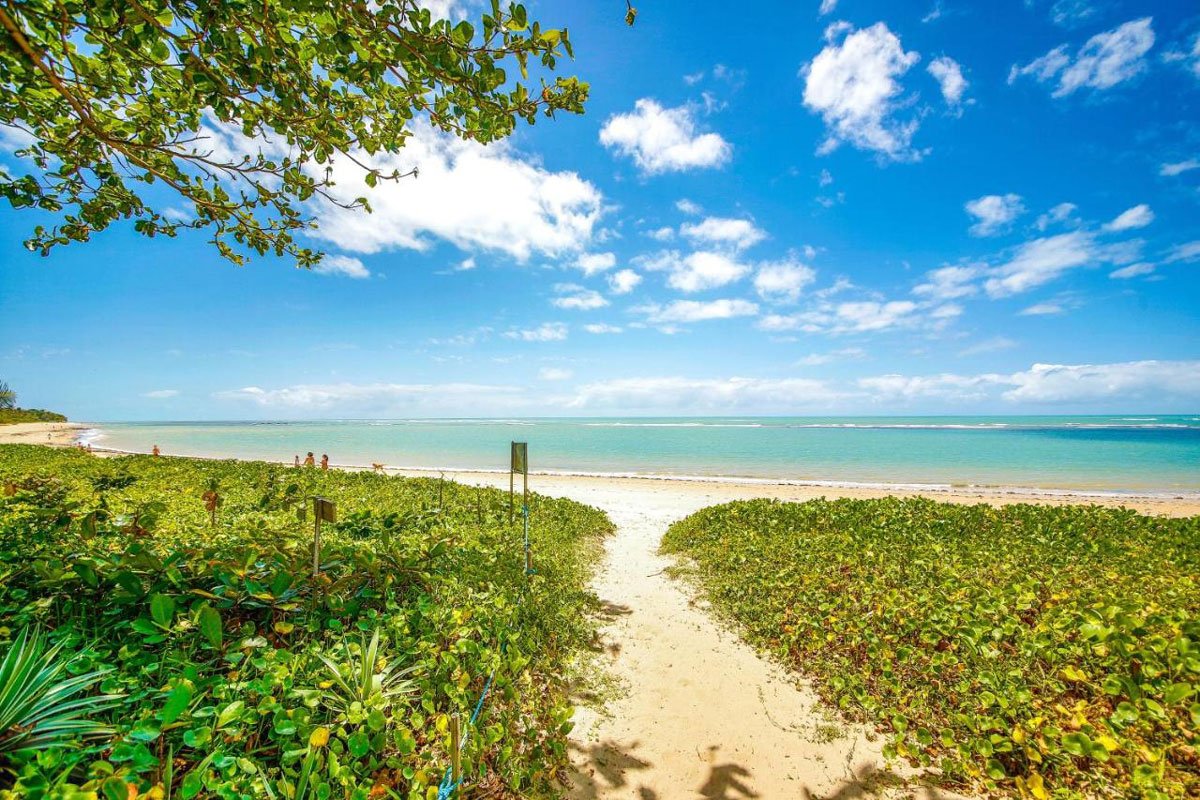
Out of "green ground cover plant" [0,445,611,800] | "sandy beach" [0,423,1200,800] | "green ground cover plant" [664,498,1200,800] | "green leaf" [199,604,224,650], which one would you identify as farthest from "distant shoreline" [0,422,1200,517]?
"green leaf" [199,604,224,650]

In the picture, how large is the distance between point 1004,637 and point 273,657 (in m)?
6.80

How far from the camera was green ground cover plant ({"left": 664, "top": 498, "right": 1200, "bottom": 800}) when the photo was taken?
356 centimetres

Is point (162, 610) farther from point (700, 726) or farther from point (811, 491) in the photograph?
point (811, 491)

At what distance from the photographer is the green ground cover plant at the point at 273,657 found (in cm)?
246

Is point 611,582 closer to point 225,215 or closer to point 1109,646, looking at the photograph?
point 1109,646

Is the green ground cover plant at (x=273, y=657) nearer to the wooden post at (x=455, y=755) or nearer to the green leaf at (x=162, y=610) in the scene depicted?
the green leaf at (x=162, y=610)

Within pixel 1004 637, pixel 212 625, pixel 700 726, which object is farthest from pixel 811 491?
pixel 212 625

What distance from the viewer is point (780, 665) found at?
5668 mm

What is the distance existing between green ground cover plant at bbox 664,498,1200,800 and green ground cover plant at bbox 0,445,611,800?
3.12 metres

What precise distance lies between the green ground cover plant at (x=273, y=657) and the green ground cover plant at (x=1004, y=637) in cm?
312

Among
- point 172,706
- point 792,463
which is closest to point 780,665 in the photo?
point 172,706

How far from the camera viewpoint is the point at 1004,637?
497 centimetres

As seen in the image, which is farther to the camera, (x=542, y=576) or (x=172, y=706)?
(x=542, y=576)

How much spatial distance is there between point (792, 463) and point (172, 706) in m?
40.8
